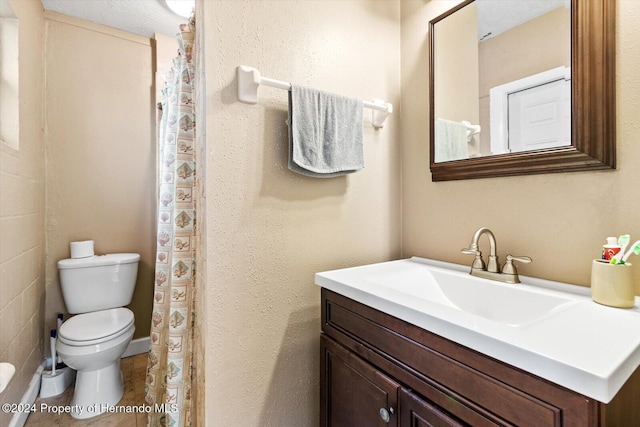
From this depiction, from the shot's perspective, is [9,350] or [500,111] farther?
[9,350]

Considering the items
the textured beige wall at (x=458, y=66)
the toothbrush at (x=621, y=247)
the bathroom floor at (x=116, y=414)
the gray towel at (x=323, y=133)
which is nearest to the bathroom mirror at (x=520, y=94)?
the textured beige wall at (x=458, y=66)

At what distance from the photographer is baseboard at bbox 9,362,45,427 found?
1.39 meters

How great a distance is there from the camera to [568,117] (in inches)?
34.8

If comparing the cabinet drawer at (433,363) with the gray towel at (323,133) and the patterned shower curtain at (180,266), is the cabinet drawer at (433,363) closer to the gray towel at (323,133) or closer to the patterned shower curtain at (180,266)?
the gray towel at (323,133)

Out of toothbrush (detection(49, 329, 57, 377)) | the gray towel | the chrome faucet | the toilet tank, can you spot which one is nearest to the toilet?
the toilet tank

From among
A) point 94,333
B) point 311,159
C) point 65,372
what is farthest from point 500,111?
point 65,372

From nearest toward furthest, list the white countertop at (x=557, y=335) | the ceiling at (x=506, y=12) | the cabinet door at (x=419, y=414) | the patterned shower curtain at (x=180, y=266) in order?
the white countertop at (x=557, y=335) → the cabinet door at (x=419, y=414) → the ceiling at (x=506, y=12) → the patterned shower curtain at (x=180, y=266)

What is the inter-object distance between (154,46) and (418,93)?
6.50 ft

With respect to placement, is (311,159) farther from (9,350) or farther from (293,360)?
(9,350)

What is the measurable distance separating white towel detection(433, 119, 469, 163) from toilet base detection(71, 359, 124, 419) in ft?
6.79

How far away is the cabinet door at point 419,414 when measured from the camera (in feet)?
2.10

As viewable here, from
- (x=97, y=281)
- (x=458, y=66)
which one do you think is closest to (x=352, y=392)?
(x=458, y=66)

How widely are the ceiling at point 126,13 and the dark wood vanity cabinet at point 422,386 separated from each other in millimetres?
2060

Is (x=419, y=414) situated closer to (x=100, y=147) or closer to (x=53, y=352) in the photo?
(x=53, y=352)
